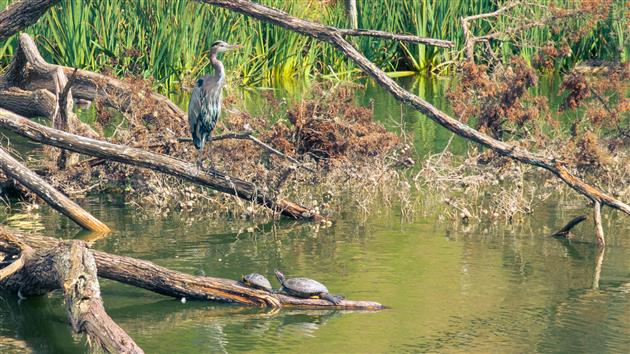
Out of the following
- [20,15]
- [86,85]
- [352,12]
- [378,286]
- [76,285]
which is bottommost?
[378,286]

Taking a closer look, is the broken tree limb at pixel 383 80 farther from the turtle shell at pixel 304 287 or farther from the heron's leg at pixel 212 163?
the turtle shell at pixel 304 287

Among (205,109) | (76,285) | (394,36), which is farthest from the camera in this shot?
(205,109)

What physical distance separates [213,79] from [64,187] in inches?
86.9

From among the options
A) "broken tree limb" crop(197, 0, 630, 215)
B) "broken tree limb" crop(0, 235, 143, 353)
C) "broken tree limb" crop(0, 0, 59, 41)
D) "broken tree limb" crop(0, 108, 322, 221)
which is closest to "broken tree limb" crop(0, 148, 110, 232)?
"broken tree limb" crop(0, 108, 322, 221)

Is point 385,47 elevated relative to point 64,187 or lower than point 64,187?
elevated

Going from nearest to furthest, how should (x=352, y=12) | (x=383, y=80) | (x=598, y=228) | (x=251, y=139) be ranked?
(x=383, y=80) → (x=598, y=228) → (x=251, y=139) → (x=352, y=12)

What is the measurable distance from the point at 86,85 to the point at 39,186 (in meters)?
3.45

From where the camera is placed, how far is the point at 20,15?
998 cm

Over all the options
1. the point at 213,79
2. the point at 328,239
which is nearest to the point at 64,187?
the point at 213,79

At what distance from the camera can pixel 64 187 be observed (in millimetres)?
11680

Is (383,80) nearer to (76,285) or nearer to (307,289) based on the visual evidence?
(307,289)

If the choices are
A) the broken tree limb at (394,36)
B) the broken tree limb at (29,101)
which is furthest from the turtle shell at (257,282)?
the broken tree limb at (29,101)

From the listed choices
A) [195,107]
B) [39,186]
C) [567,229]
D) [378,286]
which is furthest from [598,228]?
[39,186]

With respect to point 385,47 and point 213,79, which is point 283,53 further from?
point 213,79
